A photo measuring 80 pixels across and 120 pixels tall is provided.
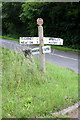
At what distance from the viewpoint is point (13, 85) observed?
4.35 meters

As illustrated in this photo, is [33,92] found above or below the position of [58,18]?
below

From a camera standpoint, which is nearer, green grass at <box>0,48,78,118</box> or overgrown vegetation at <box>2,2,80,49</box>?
green grass at <box>0,48,78,118</box>

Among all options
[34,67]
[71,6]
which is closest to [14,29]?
[71,6]

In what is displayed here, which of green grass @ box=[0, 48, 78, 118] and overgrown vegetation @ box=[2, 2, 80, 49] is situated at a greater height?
overgrown vegetation @ box=[2, 2, 80, 49]

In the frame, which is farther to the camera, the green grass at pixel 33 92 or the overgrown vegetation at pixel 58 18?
the overgrown vegetation at pixel 58 18

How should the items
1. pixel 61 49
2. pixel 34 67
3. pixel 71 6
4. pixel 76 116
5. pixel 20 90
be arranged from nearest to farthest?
pixel 76 116
pixel 20 90
pixel 34 67
pixel 71 6
pixel 61 49

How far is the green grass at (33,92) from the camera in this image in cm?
346

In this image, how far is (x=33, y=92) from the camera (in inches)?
164

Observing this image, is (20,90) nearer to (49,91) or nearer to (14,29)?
(49,91)

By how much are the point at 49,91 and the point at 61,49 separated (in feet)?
30.0

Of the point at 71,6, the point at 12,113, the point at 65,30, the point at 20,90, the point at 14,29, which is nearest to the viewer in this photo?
the point at 12,113

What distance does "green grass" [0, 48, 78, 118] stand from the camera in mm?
3459

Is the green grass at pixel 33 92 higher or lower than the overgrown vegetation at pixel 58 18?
lower

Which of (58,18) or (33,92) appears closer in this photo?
(33,92)
